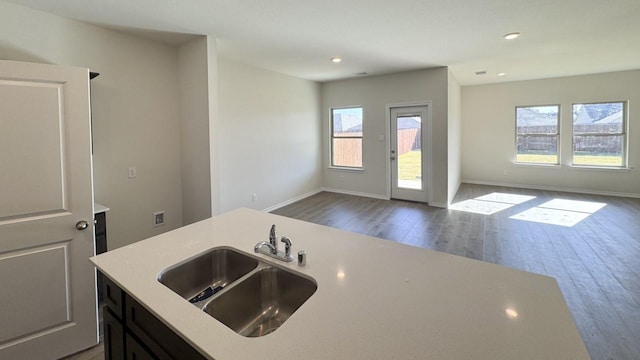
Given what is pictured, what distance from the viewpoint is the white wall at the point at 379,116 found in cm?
538

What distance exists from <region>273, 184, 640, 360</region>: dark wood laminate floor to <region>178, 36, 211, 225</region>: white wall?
1940 millimetres

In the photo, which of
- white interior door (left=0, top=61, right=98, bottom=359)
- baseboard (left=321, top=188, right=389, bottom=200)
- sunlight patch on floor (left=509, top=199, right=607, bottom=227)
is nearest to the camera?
white interior door (left=0, top=61, right=98, bottom=359)

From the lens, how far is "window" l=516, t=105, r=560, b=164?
669 cm

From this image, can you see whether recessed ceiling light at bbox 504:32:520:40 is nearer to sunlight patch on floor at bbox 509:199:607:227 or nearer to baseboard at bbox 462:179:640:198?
sunlight patch on floor at bbox 509:199:607:227

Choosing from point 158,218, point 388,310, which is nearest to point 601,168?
point 388,310

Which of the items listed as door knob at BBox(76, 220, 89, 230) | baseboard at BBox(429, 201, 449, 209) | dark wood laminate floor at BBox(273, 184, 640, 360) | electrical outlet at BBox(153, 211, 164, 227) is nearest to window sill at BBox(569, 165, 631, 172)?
dark wood laminate floor at BBox(273, 184, 640, 360)

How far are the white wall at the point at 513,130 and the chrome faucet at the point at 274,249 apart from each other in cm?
764

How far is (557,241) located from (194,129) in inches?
188

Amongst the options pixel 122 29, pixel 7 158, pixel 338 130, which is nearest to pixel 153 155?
pixel 122 29

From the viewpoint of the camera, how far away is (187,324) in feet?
3.00

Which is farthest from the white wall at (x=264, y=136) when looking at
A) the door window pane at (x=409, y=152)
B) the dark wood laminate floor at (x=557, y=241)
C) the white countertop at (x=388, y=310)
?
the white countertop at (x=388, y=310)

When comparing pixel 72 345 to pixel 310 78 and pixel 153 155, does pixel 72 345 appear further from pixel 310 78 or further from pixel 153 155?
pixel 310 78

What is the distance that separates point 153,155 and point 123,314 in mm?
2532

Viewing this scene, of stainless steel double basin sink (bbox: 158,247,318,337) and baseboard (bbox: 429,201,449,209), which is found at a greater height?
stainless steel double basin sink (bbox: 158,247,318,337)
